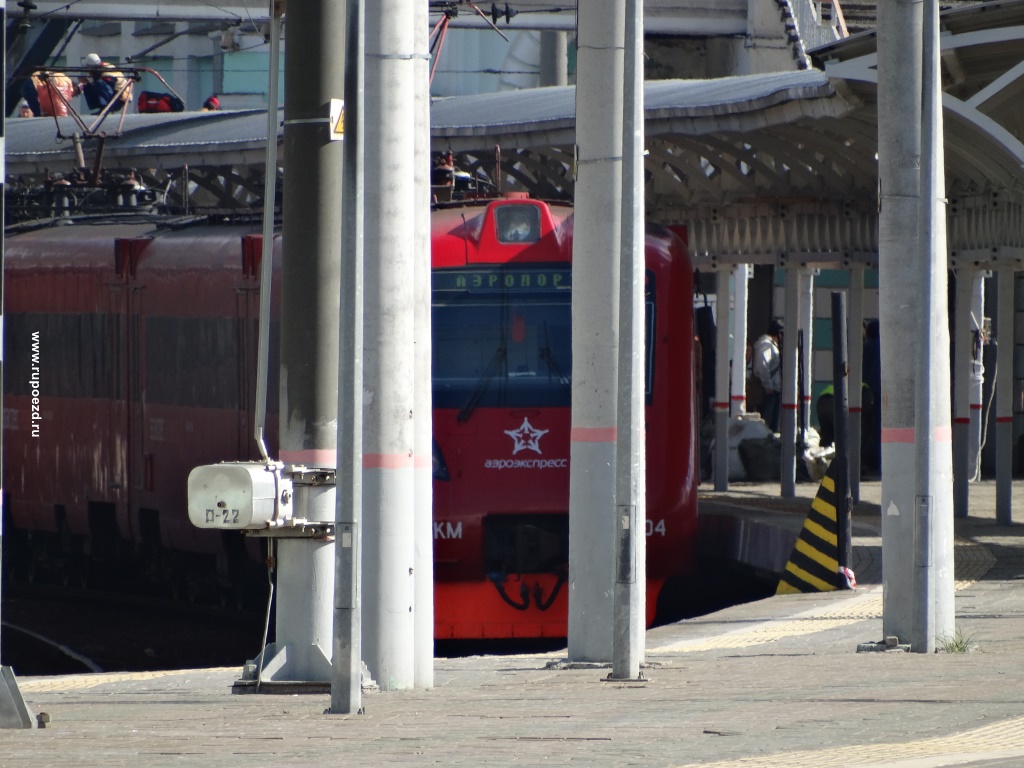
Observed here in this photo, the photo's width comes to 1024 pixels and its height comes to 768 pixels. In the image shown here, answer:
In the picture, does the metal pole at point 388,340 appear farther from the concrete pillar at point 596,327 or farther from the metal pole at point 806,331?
the metal pole at point 806,331

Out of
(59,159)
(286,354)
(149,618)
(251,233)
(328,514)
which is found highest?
(59,159)

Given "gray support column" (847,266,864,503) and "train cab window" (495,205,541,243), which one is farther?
"gray support column" (847,266,864,503)

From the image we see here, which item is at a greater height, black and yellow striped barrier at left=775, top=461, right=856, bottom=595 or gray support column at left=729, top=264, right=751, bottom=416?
gray support column at left=729, top=264, right=751, bottom=416

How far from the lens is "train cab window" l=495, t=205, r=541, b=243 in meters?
14.3

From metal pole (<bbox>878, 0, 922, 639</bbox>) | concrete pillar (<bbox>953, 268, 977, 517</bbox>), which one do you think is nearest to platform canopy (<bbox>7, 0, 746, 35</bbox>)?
concrete pillar (<bbox>953, 268, 977, 517</bbox>)

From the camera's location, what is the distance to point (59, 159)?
25047mm

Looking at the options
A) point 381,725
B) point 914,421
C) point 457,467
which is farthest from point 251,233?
point 381,725

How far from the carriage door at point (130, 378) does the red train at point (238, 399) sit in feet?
0.07

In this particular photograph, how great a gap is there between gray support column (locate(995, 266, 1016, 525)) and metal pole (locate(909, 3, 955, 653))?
6.52 metres

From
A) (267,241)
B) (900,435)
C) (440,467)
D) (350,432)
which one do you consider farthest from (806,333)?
(350,432)

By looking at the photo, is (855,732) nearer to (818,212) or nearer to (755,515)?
(755,515)

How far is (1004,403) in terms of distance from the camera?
17.5 meters

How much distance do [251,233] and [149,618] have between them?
13.6 ft

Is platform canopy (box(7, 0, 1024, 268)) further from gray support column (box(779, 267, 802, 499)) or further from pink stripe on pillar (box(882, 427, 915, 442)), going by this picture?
pink stripe on pillar (box(882, 427, 915, 442))
